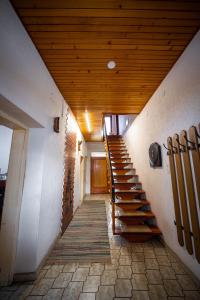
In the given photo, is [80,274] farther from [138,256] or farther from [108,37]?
[108,37]

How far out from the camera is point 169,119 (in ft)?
6.59

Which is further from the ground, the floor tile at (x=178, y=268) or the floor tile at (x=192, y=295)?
the floor tile at (x=178, y=268)

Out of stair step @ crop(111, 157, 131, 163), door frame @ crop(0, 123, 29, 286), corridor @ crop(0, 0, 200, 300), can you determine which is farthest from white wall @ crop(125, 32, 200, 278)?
door frame @ crop(0, 123, 29, 286)

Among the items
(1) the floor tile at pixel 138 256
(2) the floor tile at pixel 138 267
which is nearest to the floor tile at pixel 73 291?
(2) the floor tile at pixel 138 267

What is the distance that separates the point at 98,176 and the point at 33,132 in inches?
226

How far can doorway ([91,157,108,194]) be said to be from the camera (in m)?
7.08

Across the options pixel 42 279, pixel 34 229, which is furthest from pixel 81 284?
pixel 34 229

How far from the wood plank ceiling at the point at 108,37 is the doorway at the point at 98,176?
530 centimetres

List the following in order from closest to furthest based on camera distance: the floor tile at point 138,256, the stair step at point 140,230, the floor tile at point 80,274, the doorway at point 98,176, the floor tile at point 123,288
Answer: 1. the floor tile at point 123,288
2. the floor tile at point 80,274
3. the floor tile at point 138,256
4. the stair step at point 140,230
5. the doorway at point 98,176

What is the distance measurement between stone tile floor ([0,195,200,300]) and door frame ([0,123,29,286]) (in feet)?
0.71

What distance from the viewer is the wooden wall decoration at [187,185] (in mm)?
1415

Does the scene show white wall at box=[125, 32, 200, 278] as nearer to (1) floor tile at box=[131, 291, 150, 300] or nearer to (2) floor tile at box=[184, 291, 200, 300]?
(2) floor tile at box=[184, 291, 200, 300]

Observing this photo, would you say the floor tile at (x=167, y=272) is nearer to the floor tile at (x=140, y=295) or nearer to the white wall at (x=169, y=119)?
Result: the white wall at (x=169, y=119)

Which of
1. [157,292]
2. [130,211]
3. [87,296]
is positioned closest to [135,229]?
[130,211]
